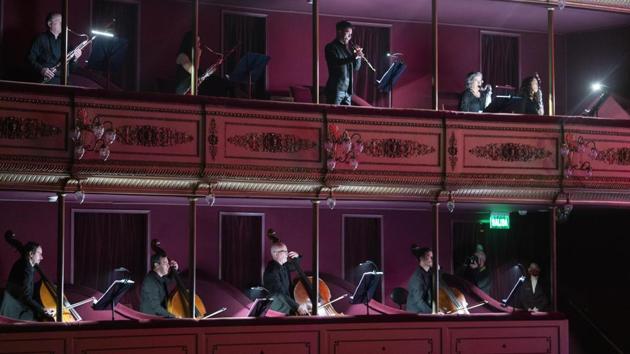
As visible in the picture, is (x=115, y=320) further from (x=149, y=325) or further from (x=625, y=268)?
(x=625, y=268)

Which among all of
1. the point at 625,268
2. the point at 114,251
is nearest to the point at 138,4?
the point at 114,251

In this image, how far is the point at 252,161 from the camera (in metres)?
13.5

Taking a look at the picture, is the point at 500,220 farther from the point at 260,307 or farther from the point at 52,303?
the point at 52,303

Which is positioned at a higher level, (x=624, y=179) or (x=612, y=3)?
(x=612, y=3)

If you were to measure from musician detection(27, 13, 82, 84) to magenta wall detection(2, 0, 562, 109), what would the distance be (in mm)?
1302

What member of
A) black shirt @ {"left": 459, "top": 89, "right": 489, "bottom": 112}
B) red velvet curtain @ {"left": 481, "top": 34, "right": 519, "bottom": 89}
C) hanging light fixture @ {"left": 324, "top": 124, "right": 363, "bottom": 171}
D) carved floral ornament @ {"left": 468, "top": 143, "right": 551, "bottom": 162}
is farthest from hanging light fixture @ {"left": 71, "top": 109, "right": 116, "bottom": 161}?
red velvet curtain @ {"left": 481, "top": 34, "right": 519, "bottom": 89}

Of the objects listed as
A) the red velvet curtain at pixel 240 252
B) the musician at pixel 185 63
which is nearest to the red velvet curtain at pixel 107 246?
the red velvet curtain at pixel 240 252

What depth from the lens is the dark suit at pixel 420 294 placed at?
14.8 meters

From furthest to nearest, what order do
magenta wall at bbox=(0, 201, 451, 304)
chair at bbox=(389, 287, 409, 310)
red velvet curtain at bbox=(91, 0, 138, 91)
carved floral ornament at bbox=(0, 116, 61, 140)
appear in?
chair at bbox=(389, 287, 409, 310)
red velvet curtain at bbox=(91, 0, 138, 91)
magenta wall at bbox=(0, 201, 451, 304)
carved floral ornament at bbox=(0, 116, 61, 140)

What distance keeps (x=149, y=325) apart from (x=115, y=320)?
0.41 m

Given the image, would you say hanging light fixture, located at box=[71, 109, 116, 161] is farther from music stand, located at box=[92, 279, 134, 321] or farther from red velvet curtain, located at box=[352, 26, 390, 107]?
red velvet curtain, located at box=[352, 26, 390, 107]

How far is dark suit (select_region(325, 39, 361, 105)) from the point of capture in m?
14.3

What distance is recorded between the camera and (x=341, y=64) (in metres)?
14.3

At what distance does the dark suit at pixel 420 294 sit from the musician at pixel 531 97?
112 inches
